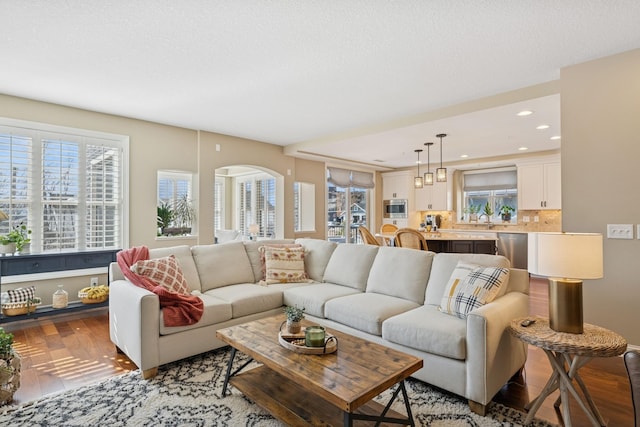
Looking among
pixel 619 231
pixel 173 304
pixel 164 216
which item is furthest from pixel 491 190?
pixel 173 304

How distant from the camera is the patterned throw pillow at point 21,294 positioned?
3512 mm

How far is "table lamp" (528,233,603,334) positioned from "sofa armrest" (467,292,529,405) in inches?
11.3

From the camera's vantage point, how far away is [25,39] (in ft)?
8.55

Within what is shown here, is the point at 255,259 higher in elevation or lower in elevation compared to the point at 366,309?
higher

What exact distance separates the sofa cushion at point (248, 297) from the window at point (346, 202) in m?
4.64

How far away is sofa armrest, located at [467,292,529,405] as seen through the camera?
6.52 feet

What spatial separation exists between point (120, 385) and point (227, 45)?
269cm

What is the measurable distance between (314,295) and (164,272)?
1.35m

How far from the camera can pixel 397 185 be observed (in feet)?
28.9

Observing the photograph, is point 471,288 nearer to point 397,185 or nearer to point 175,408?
point 175,408

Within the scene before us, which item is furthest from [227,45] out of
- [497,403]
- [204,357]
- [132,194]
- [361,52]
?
[497,403]

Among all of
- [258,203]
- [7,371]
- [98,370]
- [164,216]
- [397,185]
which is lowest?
[98,370]

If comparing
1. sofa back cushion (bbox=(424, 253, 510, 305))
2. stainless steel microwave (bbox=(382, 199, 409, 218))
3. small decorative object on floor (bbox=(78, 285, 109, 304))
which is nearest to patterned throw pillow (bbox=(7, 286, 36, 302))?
small decorative object on floor (bbox=(78, 285, 109, 304))

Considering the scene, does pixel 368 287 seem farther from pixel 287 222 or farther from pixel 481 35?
pixel 287 222
